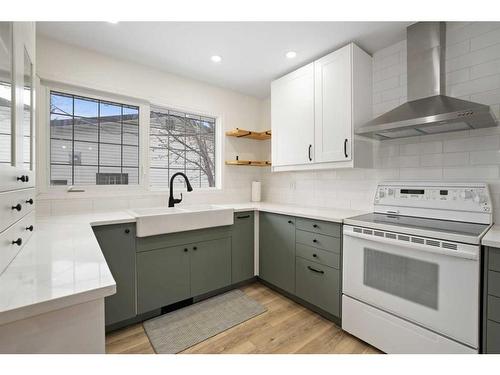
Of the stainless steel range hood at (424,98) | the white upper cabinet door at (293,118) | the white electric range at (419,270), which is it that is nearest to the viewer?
the white electric range at (419,270)

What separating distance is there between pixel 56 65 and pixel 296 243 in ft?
8.83

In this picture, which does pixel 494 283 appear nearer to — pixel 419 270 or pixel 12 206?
pixel 419 270

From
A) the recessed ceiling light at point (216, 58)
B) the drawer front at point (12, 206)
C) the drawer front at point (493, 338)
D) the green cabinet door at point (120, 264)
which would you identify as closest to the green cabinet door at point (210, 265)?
the green cabinet door at point (120, 264)

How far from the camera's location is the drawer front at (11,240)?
2.74 feet

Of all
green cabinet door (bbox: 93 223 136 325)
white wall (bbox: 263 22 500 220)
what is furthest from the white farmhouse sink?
white wall (bbox: 263 22 500 220)

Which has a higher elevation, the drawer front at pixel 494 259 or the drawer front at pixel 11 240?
the drawer front at pixel 11 240

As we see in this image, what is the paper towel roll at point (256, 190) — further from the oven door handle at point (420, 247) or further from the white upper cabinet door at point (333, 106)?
the oven door handle at point (420, 247)

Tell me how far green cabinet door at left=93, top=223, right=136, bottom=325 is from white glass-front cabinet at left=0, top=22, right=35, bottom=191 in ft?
2.14

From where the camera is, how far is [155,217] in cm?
199

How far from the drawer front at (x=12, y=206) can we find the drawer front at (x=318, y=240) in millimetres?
1963

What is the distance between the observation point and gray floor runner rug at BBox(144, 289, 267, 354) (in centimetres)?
177

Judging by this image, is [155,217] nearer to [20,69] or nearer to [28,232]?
[28,232]

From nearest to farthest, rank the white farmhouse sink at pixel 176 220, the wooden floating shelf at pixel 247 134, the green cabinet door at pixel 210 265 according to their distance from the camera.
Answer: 1. the white farmhouse sink at pixel 176 220
2. the green cabinet door at pixel 210 265
3. the wooden floating shelf at pixel 247 134
